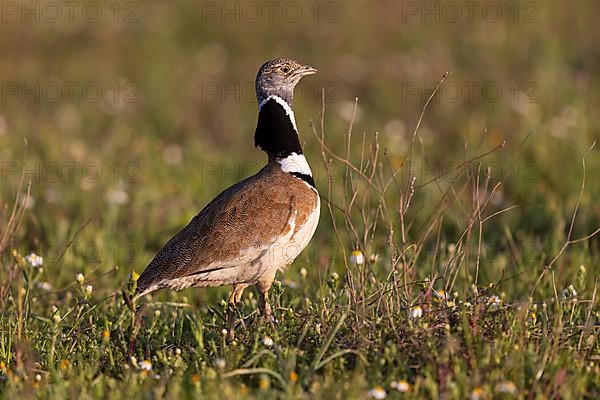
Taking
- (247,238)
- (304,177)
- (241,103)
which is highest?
(304,177)

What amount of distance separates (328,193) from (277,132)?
48cm

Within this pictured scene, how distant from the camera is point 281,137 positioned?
17.1 feet

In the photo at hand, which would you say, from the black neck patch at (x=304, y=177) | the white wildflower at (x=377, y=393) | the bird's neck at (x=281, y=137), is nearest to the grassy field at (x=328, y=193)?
the white wildflower at (x=377, y=393)

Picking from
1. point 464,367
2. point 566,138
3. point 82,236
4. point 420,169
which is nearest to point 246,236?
point 464,367

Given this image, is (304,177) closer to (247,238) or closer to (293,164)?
(293,164)

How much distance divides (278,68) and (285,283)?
1.34 meters

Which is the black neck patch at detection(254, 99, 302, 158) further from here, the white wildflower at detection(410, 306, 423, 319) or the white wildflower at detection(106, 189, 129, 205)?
the white wildflower at detection(106, 189, 129, 205)

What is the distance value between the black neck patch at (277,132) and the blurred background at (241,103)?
3.26ft

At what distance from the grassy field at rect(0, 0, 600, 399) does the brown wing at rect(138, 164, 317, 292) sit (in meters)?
0.22

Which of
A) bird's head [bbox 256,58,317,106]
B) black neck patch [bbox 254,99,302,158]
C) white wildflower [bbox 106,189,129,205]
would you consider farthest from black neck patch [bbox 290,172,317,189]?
white wildflower [bbox 106,189,129,205]

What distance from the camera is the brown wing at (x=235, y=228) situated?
4898mm

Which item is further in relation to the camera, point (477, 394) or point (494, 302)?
point (494, 302)

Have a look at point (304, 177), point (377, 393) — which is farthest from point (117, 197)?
point (377, 393)

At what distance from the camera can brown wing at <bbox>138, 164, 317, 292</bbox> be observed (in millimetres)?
4898
